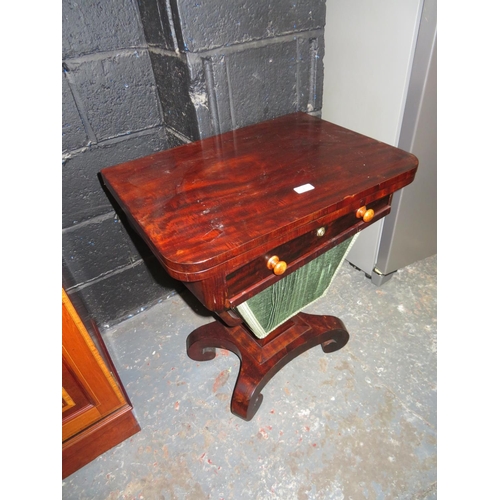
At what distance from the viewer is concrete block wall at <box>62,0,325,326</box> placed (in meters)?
0.92

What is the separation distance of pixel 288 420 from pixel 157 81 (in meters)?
1.19

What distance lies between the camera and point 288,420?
1.16 m

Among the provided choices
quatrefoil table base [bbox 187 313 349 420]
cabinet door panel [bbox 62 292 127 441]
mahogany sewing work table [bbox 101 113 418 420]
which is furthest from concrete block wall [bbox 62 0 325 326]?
quatrefoil table base [bbox 187 313 349 420]

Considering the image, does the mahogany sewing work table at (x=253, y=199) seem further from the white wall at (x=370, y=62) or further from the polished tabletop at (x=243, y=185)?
the white wall at (x=370, y=62)

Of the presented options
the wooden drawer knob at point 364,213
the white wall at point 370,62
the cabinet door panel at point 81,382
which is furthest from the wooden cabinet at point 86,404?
the white wall at point 370,62

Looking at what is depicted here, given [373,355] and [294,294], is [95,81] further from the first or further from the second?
[373,355]

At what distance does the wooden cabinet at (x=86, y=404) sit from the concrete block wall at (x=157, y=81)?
1.21 feet

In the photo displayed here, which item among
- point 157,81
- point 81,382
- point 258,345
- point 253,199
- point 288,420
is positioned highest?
point 157,81

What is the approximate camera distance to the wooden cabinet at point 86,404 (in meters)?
0.87

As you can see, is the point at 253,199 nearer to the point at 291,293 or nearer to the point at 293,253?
the point at 293,253

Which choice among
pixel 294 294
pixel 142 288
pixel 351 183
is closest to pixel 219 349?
pixel 142 288

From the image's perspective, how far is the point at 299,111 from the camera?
3.84 ft

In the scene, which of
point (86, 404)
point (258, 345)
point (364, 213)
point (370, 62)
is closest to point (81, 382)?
point (86, 404)

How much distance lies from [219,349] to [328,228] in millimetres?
837
